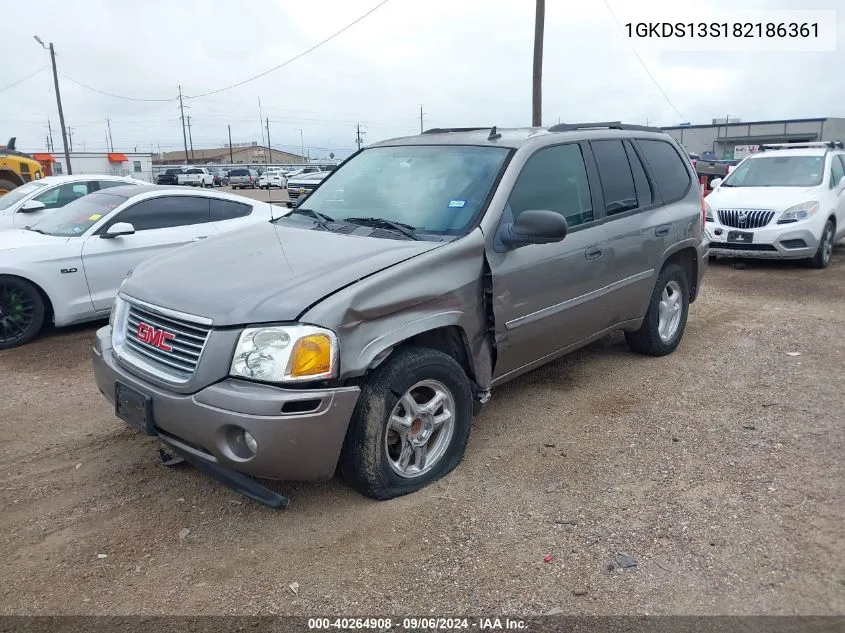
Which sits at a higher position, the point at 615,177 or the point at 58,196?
the point at 615,177

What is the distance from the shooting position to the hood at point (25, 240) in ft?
20.9

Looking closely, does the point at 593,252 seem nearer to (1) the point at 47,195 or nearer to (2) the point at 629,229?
(2) the point at 629,229

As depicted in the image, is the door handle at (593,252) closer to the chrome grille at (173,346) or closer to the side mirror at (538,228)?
the side mirror at (538,228)

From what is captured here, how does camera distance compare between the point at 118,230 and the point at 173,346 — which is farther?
the point at 118,230

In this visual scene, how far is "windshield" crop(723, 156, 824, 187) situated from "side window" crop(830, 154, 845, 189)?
0.56 feet

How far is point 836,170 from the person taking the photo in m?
10.4

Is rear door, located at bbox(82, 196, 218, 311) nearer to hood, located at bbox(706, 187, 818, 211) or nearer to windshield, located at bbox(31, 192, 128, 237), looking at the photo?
windshield, located at bbox(31, 192, 128, 237)

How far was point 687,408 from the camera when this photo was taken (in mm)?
4641

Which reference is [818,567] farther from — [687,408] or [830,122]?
[830,122]

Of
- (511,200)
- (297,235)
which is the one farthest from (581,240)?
(297,235)

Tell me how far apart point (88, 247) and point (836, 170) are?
10.5m

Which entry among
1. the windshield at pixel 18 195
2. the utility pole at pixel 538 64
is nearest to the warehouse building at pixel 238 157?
the utility pole at pixel 538 64

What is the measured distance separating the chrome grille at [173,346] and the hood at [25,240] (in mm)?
3694

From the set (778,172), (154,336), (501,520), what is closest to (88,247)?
(154,336)
